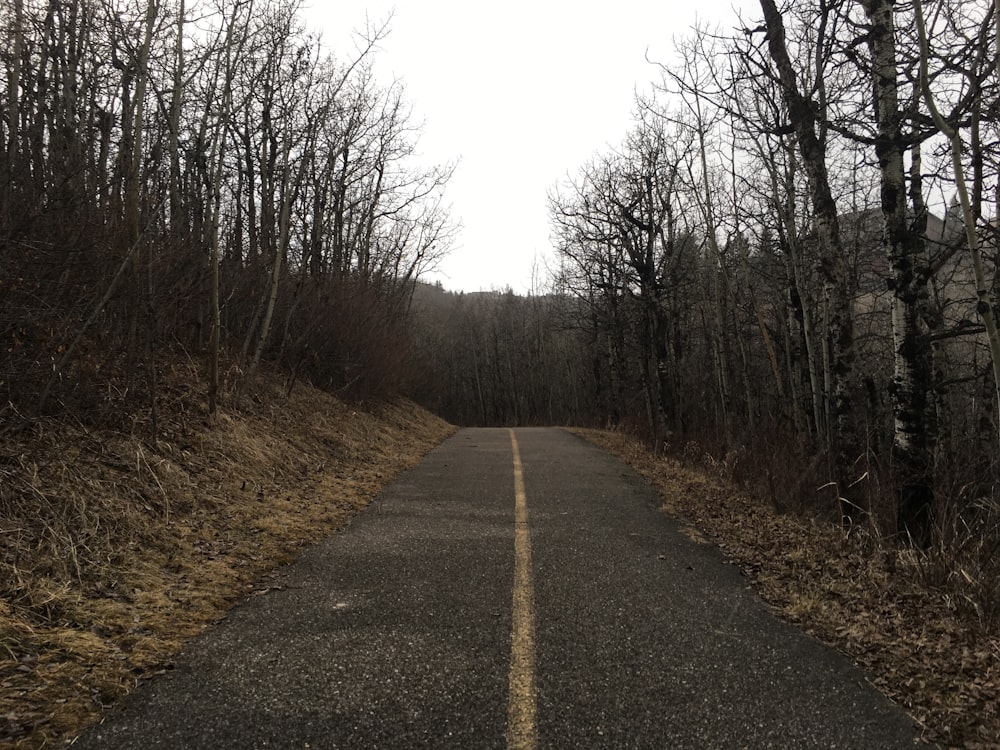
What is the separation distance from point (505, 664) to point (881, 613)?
290 centimetres

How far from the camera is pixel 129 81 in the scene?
9.17 m

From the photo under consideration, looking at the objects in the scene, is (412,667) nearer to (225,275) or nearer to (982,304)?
(982,304)

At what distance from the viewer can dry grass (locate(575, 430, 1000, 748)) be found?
320cm

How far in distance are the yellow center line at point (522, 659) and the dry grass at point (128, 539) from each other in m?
1.97

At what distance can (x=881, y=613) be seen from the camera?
443 centimetres

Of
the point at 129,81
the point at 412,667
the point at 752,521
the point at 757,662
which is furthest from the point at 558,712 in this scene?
the point at 129,81

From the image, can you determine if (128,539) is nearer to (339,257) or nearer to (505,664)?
(505,664)

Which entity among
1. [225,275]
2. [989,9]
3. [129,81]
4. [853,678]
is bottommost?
[853,678]

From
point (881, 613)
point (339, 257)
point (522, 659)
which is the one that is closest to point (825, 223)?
point (881, 613)

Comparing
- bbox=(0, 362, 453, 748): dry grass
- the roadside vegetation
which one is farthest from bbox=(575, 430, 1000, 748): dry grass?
bbox=(0, 362, 453, 748): dry grass

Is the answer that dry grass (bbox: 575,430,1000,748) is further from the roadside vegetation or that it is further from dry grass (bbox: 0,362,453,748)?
dry grass (bbox: 0,362,453,748)

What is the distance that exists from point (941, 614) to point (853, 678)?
1.43 m

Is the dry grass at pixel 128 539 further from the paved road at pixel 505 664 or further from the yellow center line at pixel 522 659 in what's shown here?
the yellow center line at pixel 522 659

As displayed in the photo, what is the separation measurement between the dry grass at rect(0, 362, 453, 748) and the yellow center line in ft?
6.45
